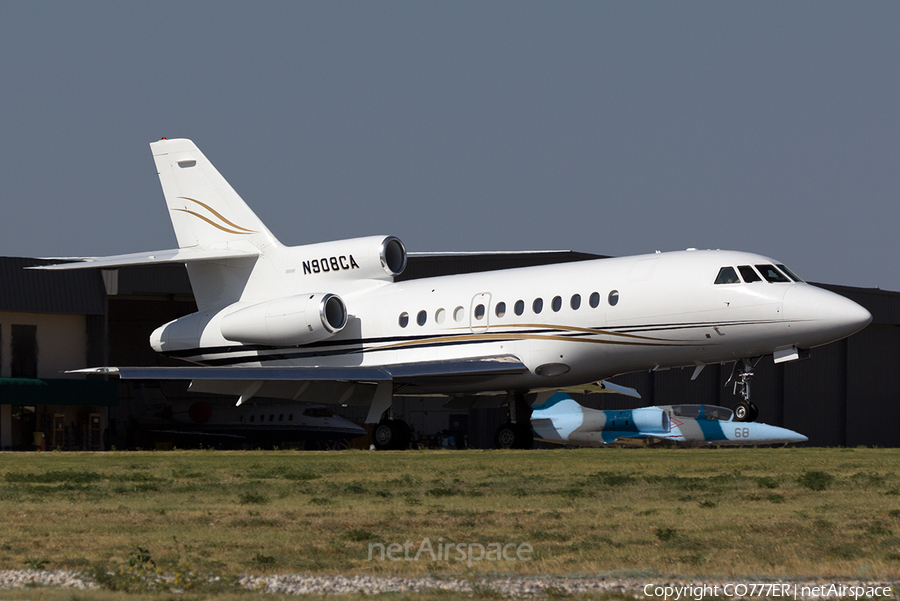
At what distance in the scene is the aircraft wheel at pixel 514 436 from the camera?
25484 mm

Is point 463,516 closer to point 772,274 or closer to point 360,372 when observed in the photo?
point 360,372

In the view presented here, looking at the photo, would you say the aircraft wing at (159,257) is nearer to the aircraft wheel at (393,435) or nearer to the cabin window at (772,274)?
the aircraft wheel at (393,435)

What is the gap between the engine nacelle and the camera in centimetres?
2542

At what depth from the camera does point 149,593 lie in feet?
22.9

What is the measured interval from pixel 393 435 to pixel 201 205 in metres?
8.54

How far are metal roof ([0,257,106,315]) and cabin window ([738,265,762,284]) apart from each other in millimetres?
22603

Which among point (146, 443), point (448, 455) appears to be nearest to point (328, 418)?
point (146, 443)

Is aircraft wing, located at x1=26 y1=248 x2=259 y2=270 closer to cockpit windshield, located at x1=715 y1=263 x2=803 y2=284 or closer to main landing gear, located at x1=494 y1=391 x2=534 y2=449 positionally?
main landing gear, located at x1=494 y1=391 x2=534 y2=449

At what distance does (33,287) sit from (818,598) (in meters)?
33.0

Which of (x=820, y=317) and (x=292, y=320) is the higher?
(x=820, y=317)

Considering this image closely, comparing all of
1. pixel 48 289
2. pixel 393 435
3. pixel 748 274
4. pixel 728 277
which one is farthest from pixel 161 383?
pixel 748 274

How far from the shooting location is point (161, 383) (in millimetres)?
48531

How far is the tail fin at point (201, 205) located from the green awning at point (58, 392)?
32.7ft

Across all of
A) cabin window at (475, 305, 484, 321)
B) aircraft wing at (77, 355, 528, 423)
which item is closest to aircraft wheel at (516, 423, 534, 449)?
aircraft wing at (77, 355, 528, 423)
